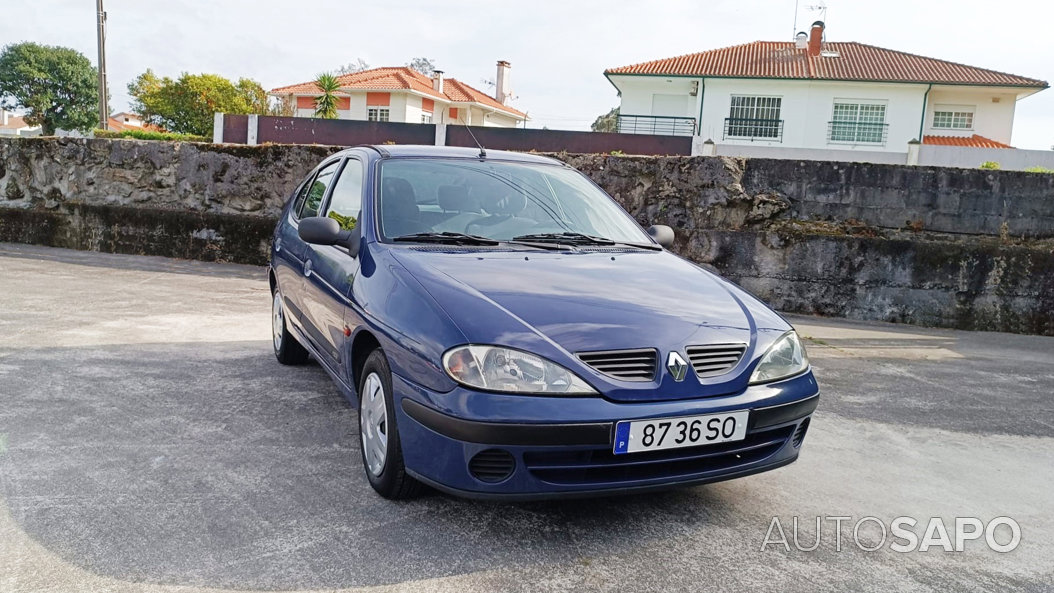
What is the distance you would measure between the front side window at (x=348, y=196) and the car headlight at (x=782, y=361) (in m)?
2.04

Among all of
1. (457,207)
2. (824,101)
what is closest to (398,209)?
(457,207)

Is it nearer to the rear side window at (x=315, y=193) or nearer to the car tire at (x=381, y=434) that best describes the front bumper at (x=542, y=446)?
the car tire at (x=381, y=434)

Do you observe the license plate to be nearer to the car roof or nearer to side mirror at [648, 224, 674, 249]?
side mirror at [648, 224, 674, 249]

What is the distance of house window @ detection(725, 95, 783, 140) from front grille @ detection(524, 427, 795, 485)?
3106 cm

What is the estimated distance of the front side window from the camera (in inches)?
163

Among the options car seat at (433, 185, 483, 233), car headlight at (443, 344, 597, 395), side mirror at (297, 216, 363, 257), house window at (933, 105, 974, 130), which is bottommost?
car headlight at (443, 344, 597, 395)

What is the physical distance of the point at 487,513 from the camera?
316 centimetres

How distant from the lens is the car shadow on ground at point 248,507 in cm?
271

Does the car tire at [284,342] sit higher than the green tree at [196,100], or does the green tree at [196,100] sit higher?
the green tree at [196,100]

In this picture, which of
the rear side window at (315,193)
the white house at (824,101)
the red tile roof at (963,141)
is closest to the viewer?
the rear side window at (315,193)

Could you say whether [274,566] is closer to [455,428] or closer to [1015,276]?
[455,428]

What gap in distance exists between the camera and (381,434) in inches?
128

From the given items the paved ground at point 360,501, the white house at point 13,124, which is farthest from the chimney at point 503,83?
the paved ground at point 360,501
